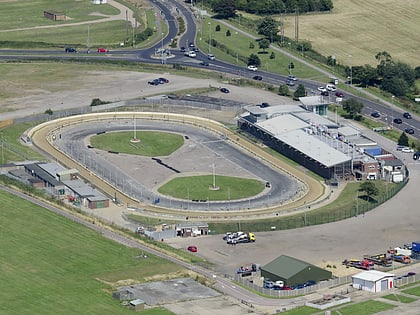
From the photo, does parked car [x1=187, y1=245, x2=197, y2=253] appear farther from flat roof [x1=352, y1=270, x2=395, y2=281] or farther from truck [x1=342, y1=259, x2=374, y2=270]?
flat roof [x1=352, y1=270, x2=395, y2=281]

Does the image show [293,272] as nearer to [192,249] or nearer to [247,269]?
[247,269]

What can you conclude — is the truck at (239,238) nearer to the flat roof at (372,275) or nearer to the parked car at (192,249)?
the parked car at (192,249)

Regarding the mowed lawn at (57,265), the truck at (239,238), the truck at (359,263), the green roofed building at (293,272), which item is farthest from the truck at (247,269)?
the truck at (359,263)

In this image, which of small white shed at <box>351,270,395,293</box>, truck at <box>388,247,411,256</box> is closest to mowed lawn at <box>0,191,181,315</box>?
small white shed at <box>351,270,395,293</box>

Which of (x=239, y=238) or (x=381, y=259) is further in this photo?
(x=239, y=238)

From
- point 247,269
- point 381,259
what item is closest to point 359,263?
point 381,259
